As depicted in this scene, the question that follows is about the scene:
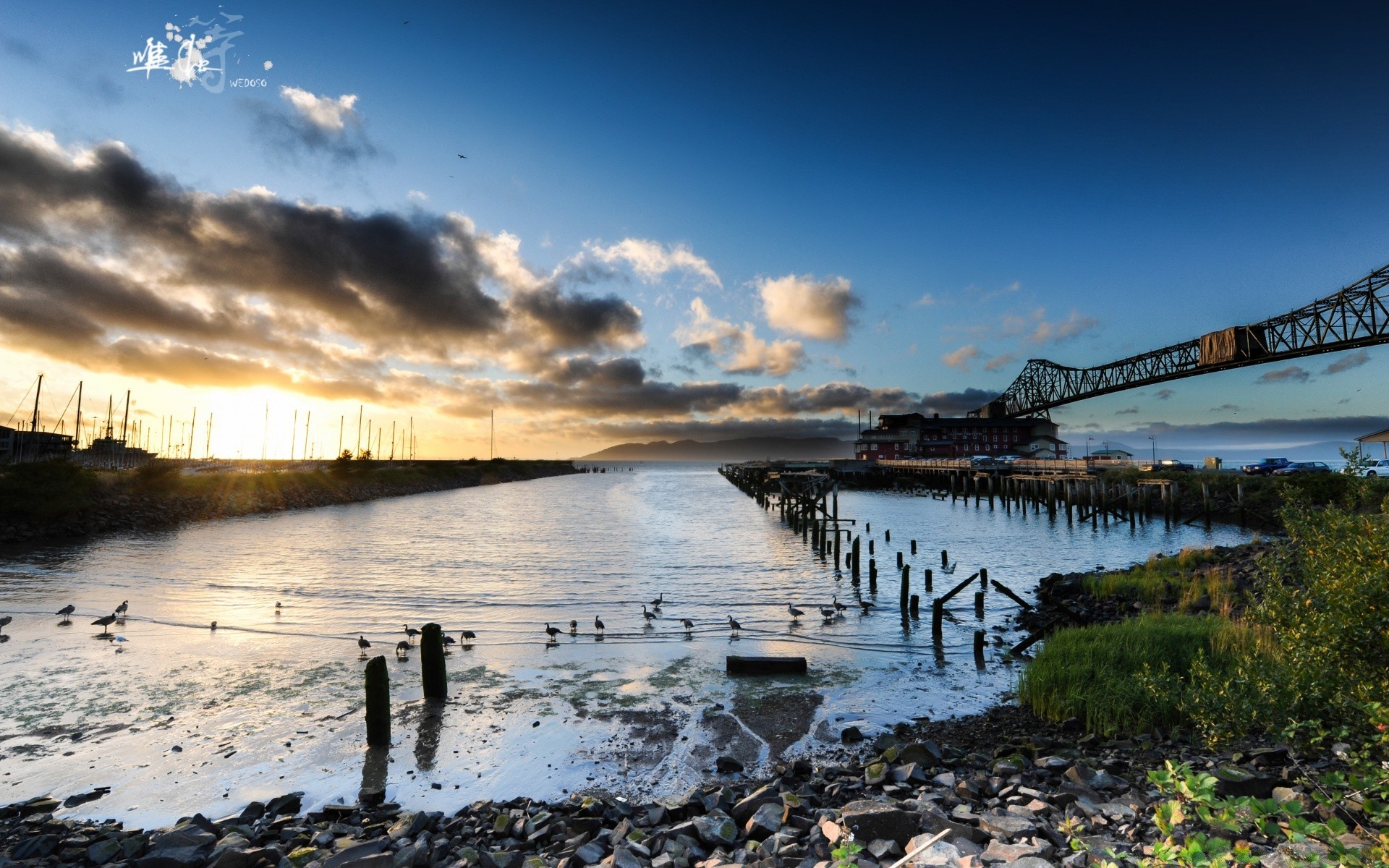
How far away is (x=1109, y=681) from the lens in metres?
10.3

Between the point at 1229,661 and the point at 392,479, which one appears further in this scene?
the point at 392,479

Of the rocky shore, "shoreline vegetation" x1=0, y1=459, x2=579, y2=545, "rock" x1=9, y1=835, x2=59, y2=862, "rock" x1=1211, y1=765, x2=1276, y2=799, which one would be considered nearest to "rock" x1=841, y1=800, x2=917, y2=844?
the rocky shore

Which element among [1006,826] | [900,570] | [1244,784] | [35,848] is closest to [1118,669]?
[1244,784]

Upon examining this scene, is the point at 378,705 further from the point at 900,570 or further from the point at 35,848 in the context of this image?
the point at 900,570

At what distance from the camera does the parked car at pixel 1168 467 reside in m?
58.9

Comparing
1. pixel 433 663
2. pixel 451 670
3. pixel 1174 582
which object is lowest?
pixel 451 670

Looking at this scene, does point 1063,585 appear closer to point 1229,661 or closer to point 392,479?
point 1229,661

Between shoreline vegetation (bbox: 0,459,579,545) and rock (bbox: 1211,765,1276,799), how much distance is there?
51384 millimetres

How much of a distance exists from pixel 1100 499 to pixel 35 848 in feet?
207

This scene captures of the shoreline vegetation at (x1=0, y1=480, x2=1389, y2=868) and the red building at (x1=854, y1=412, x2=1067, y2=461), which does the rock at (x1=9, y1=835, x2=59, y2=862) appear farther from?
the red building at (x1=854, y1=412, x2=1067, y2=461)

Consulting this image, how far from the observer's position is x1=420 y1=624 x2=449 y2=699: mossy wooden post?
39.5 ft

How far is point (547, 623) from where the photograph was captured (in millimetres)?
18422

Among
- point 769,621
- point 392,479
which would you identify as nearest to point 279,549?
point 769,621

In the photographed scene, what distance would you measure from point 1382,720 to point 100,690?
788 inches
